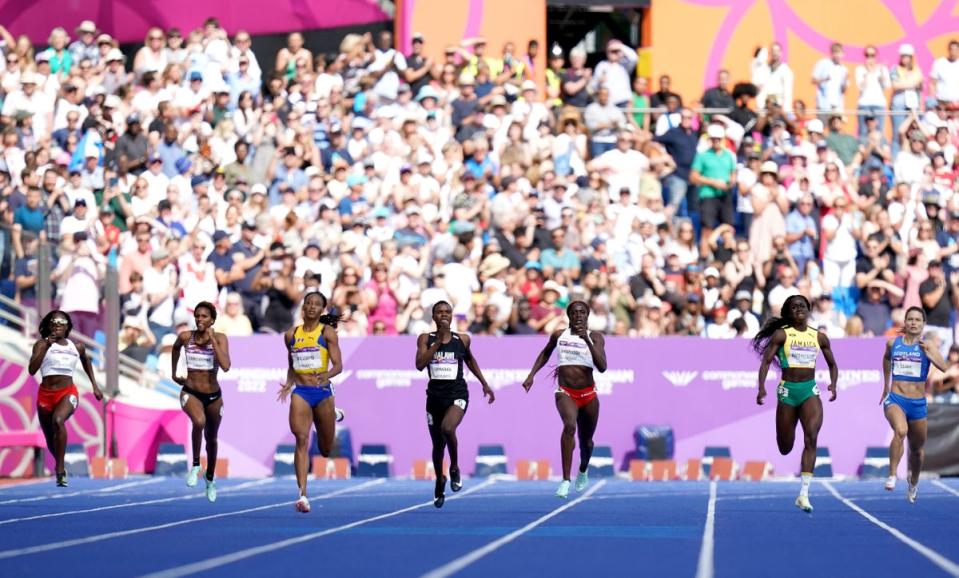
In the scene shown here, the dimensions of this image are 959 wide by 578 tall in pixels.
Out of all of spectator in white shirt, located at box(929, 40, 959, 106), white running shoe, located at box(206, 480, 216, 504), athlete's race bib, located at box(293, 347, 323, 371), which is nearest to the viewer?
athlete's race bib, located at box(293, 347, 323, 371)

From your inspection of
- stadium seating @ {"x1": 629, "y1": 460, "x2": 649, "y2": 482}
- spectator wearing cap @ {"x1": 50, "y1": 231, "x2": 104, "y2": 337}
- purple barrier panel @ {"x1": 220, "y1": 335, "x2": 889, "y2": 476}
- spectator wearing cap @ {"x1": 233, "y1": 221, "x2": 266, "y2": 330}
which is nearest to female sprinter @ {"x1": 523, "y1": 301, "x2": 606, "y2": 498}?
stadium seating @ {"x1": 629, "y1": 460, "x2": 649, "y2": 482}

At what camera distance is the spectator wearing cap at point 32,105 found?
92.2ft

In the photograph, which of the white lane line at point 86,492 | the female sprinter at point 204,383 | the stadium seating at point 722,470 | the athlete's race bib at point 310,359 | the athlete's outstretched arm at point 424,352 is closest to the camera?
the athlete's race bib at point 310,359

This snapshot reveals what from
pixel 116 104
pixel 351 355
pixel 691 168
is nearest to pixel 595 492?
pixel 351 355

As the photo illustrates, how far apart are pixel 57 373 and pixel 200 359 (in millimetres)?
2507

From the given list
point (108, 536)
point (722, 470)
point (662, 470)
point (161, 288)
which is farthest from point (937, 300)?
point (108, 536)

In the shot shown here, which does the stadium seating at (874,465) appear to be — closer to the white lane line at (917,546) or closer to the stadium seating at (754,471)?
the stadium seating at (754,471)

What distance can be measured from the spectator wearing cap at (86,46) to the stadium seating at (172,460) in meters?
7.69

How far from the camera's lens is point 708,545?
541 inches

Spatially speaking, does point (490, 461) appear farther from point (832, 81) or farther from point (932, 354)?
point (832, 81)

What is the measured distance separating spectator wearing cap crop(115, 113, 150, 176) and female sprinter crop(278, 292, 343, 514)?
1094cm

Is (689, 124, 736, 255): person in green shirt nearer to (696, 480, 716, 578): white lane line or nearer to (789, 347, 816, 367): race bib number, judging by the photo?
(696, 480, 716, 578): white lane line

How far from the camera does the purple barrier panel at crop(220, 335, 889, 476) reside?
25.0 m

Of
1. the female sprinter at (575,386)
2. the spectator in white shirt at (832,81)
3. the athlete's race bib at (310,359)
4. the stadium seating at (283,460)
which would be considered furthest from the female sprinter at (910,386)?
the spectator in white shirt at (832,81)
